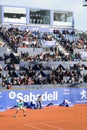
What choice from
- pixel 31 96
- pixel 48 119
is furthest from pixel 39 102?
pixel 48 119

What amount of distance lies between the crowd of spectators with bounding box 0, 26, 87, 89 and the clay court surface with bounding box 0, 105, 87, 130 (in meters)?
3.96

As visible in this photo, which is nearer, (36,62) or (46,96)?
(46,96)

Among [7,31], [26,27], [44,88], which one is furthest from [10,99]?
[26,27]

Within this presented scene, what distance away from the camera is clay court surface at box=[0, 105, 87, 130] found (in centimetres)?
2874

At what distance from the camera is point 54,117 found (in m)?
34.3

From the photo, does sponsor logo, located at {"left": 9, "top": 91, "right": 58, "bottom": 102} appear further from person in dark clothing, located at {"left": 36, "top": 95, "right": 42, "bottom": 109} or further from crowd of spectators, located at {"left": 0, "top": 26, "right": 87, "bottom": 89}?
crowd of spectators, located at {"left": 0, "top": 26, "right": 87, "bottom": 89}

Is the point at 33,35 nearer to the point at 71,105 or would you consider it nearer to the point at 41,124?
the point at 71,105

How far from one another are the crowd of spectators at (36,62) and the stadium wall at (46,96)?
1137 millimetres

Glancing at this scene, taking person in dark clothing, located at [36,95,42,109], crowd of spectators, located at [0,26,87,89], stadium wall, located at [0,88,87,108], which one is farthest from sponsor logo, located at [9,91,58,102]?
crowd of spectators, located at [0,26,87,89]

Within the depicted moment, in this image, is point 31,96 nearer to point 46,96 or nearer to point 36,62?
point 46,96

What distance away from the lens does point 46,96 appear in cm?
4150

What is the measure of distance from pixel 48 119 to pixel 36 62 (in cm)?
1553

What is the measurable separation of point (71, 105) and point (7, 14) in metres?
26.9

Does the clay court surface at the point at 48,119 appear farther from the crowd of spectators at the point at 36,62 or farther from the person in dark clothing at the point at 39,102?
the crowd of spectators at the point at 36,62
